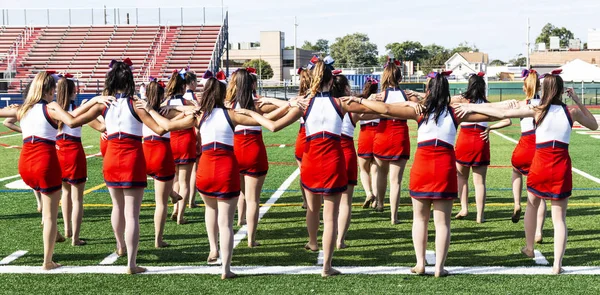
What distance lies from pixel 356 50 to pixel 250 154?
117887mm

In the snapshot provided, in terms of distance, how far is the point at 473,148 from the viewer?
788cm

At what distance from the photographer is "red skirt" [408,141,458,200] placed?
5.41 meters

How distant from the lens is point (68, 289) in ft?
17.4

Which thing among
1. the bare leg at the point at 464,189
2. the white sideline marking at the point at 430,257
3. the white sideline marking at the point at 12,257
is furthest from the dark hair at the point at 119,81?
the bare leg at the point at 464,189

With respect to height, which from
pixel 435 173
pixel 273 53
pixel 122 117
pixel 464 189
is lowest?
pixel 464 189

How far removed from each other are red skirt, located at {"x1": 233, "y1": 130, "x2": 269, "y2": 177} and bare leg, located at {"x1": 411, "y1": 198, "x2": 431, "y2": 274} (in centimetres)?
185

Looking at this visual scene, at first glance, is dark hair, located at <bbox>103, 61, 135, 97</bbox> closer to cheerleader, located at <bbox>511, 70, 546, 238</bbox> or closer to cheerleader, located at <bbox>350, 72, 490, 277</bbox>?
cheerleader, located at <bbox>350, 72, 490, 277</bbox>

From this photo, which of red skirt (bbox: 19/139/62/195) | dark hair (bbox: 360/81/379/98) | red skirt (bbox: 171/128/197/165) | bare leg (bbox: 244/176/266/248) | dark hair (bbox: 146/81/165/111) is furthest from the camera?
dark hair (bbox: 360/81/379/98)

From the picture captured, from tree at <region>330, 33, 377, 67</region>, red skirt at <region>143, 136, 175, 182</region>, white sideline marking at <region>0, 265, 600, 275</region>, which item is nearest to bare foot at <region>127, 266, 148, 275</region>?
white sideline marking at <region>0, 265, 600, 275</region>

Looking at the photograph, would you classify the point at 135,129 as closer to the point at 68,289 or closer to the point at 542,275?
the point at 68,289

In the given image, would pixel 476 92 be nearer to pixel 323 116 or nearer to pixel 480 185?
pixel 480 185

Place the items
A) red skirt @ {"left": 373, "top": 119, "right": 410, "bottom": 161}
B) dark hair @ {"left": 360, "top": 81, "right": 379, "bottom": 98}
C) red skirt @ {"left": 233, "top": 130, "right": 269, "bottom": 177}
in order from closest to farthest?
red skirt @ {"left": 233, "top": 130, "right": 269, "bottom": 177} → red skirt @ {"left": 373, "top": 119, "right": 410, "bottom": 161} → dark hair @ {"left": 360, "top": 81, "right": 379, "bottom": 98}

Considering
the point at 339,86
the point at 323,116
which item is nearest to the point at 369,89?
the point at 339,86

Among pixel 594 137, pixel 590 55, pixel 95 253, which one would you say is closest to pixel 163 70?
pixel 594 137
